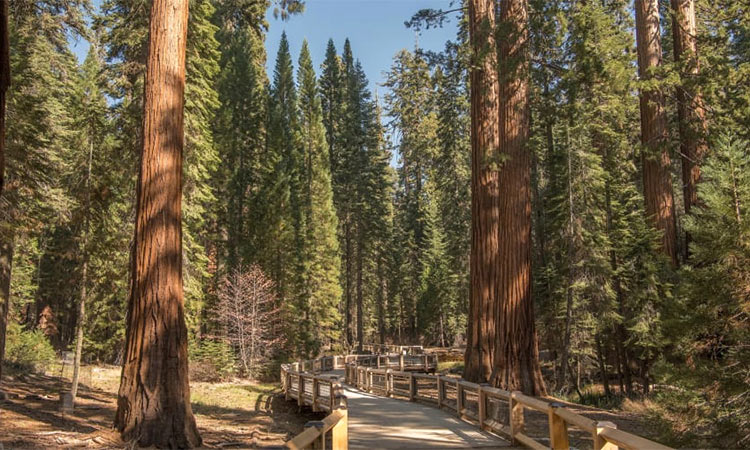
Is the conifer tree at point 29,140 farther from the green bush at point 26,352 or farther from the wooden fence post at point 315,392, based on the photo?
the wooden fence post at point 315,392

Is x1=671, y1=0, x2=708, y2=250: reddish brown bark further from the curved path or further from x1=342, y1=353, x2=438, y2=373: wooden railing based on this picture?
x1=342, y1=353, x2=438, y2=373: wooden railing

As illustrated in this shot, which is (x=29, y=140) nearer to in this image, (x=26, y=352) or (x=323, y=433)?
(x=26, y=352)

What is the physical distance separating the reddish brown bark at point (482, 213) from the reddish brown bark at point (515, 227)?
70 centimetres

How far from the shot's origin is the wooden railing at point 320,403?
434 cm

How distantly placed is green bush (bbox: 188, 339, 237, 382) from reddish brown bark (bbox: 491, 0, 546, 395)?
16.1m

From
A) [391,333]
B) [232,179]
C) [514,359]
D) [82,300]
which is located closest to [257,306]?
[232,179]

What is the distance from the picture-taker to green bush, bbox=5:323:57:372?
72.4 feet

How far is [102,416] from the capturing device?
1167 cm

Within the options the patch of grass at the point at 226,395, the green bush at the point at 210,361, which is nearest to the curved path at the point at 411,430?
the patch of grass at the point at 226,395

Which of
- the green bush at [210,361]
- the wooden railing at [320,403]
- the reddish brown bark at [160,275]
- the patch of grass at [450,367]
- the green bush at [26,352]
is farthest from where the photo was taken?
the patch of grass at [450,367]

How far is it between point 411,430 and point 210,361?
17.7m

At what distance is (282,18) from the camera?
1165cm

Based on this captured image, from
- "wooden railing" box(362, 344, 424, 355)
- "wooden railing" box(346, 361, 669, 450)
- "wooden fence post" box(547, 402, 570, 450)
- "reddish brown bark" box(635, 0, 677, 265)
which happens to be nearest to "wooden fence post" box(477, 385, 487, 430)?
"wooden railing" box(346, 361, 669, 450)

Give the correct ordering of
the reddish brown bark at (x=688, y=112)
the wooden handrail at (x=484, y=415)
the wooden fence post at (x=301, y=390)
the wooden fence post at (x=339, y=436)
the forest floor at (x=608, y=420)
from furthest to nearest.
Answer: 1. the wooden fence post at (x=301, y=390)
2. the reddish brown bark at (x=688, y=112)
3. the forest floor at (x=608, y=420)
4. the wooden fence post at (x=339, y=436)
5. the wooden handrail at (x=484, y=415)
